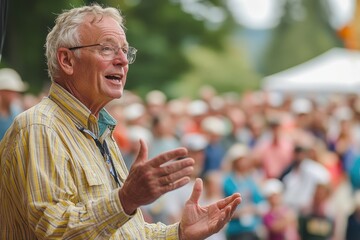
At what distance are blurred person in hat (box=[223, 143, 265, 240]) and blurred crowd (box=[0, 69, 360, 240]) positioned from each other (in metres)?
0.01

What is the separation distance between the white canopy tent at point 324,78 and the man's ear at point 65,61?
24669 mm

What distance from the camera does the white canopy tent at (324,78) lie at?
30016mm

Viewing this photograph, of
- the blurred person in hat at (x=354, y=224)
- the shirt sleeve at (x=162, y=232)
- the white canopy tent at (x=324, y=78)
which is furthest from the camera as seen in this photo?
the white canopy tent at (x=324, y=78)

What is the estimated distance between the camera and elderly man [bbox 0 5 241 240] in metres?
4.12

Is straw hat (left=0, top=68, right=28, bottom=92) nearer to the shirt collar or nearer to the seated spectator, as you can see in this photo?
the seated spectator

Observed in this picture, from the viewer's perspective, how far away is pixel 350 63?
30422 millimetres

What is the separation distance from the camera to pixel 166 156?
3979 millimetres

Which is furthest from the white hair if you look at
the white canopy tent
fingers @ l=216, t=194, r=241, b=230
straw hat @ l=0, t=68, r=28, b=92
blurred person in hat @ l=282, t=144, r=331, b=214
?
the white canopy tent

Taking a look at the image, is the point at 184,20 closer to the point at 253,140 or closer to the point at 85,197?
the point at 253,140

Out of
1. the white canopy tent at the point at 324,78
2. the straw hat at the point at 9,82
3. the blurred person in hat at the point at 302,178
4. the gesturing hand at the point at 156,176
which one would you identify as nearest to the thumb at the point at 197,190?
the gesturing hand at the point at 156,176

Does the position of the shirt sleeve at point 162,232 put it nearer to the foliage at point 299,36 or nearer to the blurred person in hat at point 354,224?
the blurred person in hat at point 354,224

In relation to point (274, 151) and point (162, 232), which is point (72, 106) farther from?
point (274, 151)

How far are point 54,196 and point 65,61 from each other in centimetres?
65

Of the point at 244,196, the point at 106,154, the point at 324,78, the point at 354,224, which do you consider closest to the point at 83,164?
the point at 106,154
